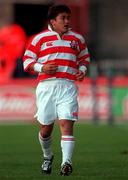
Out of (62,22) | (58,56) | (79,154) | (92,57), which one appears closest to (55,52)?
(58,56)

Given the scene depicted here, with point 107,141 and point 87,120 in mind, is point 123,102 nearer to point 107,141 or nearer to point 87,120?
point 87,120

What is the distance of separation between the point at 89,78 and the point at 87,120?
1.45m

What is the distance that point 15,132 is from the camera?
835 inches

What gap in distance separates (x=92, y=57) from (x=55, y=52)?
89.1 feet

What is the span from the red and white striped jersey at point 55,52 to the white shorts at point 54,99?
0.10 meters

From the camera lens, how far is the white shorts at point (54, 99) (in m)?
10.9

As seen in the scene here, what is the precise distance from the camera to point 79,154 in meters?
14.6

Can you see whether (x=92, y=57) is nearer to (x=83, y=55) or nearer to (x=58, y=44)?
(x=83, y=55)

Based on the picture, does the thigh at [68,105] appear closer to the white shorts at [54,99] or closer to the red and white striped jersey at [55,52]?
the white shorts at [54,99]

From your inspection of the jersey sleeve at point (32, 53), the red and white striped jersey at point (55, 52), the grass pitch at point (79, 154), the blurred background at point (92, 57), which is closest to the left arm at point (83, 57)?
the red and white striped jersey at point (55, 52)

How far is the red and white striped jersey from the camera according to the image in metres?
11.0

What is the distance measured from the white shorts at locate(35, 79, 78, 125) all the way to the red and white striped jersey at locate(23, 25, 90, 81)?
0.32ft

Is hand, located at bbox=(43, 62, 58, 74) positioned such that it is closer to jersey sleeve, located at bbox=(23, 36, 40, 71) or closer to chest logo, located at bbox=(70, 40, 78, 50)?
jersey sleeve, located at bbox=(23, 36, 40, 71)

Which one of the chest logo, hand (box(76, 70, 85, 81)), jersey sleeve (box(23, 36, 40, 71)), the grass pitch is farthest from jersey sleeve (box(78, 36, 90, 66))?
the grass pitch
